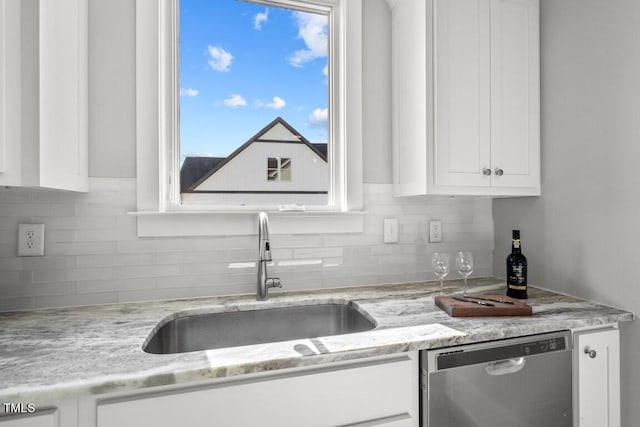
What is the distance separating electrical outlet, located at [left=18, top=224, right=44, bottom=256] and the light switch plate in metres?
1.53

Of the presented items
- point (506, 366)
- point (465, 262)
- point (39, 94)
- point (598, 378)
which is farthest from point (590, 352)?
point (39, 94)

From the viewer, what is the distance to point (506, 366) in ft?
3.86

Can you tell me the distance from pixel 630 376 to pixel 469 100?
1299 mm

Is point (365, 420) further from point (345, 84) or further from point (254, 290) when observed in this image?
point (345, 84)

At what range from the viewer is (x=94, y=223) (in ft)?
4.82

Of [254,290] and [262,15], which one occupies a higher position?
[262,15]

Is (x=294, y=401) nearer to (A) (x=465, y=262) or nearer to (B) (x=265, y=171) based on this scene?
(A) (x=465, y=262)

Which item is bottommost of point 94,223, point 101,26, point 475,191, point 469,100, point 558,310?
point 558,310

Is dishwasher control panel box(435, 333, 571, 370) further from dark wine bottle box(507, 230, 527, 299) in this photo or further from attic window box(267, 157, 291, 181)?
attic window box(267, 157, 291, 181)

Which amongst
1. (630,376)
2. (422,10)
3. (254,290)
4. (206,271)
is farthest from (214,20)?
(630,376)

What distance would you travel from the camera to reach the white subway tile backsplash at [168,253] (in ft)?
4.59

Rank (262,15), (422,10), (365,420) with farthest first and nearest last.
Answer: (262,15), (422,10), (365,420)

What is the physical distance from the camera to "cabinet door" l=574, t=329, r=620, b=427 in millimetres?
1279

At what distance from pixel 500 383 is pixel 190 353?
1.00 m
